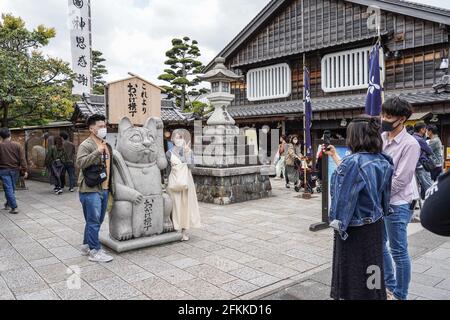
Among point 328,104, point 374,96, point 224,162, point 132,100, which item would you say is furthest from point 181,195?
point 328,104

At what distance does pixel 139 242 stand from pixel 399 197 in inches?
157

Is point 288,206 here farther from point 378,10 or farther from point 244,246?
point 378,10

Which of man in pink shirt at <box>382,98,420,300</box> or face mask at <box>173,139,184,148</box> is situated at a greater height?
face mask at <box>173,139,184,148</box>

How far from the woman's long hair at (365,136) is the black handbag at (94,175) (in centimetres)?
361

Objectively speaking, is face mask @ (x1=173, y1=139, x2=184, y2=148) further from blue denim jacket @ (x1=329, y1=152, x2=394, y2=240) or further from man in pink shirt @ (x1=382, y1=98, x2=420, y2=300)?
blue denim jacket @ (x1=329, y1=152, x2=394, y2=240)

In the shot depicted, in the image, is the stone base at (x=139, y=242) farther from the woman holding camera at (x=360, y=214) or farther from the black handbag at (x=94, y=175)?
the woman holding camera at (x=360, y=214)

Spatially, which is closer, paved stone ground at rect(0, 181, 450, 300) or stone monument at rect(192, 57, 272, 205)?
paved stone ground at rect(0, 181, 450, 300)

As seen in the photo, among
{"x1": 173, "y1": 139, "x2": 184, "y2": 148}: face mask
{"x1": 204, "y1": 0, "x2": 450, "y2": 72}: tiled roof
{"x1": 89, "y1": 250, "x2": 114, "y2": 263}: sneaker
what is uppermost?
{"x1": 204, "y1": 0, "x2": 450, "y2": 72}: tiled roof

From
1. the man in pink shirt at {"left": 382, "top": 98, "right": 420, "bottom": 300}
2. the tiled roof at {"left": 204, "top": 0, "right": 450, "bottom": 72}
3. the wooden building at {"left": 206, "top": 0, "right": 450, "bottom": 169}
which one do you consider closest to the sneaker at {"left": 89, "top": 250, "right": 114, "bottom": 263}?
the man in pink shirt at {"left": 382, "top": 98, "right": 420, "bottom": 300}

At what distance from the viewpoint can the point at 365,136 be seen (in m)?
3.03

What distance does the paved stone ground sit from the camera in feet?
13.5

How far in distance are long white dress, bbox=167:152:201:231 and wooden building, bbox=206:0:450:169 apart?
36.3 feet

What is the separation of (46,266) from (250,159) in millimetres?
7423

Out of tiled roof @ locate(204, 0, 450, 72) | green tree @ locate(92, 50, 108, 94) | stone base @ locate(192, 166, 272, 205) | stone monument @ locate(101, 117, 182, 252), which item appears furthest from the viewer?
green tree @ locate(92, 50, 108, 94)
